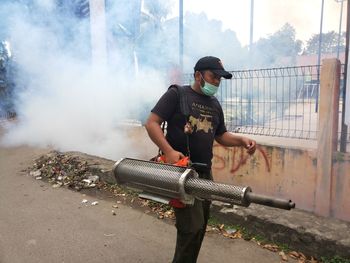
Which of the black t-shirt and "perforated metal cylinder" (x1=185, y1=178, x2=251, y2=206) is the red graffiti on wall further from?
"perforated metal cylinder" (x1=185, y1=178, x2=251, y2=206)

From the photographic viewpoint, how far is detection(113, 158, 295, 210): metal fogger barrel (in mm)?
1915

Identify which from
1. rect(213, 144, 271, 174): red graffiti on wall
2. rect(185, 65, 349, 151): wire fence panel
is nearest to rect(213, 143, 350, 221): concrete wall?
rect(213, 144, 271, 174): red graffiti on wall

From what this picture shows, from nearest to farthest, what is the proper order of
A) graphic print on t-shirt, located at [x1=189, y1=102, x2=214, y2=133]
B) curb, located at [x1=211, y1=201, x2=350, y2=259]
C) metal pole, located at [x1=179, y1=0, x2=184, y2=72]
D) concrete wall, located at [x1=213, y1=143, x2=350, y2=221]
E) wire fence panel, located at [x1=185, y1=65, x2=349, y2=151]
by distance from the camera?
graphic print on t-shirt, located at [x1=189, y1=102, x2=214, y2=133], curb, located at [x1=211, y1=201, x2=350, y2=259], concrete wall, located at [x1=213, y1=143, x2=350, y2=221], wire fence panel, located at [x1=185, y1=65, x2=349, y2=151], metal pole, located at [x1=179, y1=0, x2=184, y2=72]

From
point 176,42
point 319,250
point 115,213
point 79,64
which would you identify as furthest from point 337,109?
point 79,64

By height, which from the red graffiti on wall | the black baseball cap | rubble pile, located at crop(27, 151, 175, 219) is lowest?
rubble pile, located at crop(27, 151, 175, 219)

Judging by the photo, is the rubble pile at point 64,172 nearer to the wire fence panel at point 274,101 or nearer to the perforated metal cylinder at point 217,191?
the wire fence panel at point 274,101

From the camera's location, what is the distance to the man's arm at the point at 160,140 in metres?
2.37

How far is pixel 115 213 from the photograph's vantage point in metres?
4.61

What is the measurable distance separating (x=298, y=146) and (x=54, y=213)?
3.53m

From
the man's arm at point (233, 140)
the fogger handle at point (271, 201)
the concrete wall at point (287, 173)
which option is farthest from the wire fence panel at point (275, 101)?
the fogger handle at point (271, 201)

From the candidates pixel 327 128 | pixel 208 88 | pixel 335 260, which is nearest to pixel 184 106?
pixel 208 88

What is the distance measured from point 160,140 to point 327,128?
8.94ft

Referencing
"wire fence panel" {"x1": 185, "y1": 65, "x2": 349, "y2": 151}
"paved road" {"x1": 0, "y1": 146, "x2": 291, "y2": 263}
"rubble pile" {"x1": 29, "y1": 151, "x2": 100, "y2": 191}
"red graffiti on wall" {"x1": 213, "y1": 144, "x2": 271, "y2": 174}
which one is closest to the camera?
"paved road" {"x1": 0, "y1": 146, "x2": 291, "y2": 263}

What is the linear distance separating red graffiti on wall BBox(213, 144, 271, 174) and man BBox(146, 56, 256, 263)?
8.15ft
